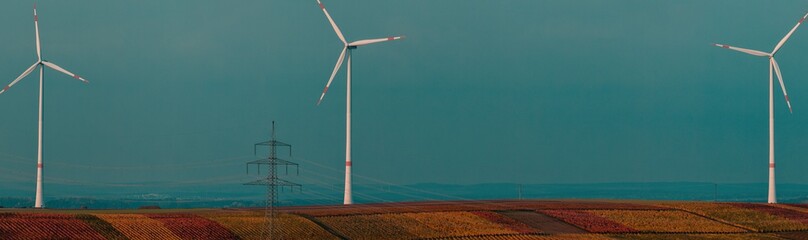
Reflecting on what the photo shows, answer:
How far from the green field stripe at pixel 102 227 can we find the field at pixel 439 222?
0.11 metres

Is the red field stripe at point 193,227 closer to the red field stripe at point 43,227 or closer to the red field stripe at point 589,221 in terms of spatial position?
the red field stripe at point 43,227

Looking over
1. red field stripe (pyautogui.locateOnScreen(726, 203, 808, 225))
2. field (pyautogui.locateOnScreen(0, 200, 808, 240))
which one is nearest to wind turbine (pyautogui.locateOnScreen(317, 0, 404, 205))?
field (pyautogui.locateOnScreen(0, 200, 808, 240))

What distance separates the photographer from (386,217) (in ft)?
522

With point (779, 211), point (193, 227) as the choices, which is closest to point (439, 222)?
point (193, 227)

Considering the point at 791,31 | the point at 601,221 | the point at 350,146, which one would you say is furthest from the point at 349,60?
the point at 791,31

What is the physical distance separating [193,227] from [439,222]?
33981 millimetres

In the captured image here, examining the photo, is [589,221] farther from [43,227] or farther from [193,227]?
[43,227]

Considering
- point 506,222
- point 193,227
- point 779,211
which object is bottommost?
point 193,227

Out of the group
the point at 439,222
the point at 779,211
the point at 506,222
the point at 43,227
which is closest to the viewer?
the point at 43,227

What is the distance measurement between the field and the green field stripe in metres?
0.11

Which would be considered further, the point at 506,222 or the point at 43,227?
the point at 506,222

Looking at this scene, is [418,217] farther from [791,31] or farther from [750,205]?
[791,31]

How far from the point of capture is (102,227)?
447 ft

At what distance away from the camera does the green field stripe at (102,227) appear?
131 metres
